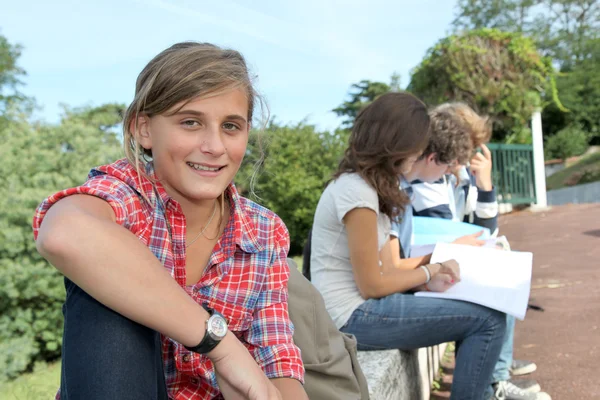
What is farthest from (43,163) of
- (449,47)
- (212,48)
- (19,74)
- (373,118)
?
(19,74)

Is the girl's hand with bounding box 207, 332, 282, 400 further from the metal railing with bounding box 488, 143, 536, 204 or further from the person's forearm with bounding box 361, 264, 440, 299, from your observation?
the metal railing with bounding box 488, 143, 536, 204

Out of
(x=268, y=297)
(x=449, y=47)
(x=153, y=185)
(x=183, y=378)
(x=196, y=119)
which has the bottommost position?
(x=183, y=378)

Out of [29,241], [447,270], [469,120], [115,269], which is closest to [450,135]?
[469,120]

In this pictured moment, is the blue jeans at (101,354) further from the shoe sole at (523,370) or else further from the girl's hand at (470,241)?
the shoe sole at (523,370)

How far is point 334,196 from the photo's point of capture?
2678 millimetres

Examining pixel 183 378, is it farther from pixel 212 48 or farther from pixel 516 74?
pixel 516 74

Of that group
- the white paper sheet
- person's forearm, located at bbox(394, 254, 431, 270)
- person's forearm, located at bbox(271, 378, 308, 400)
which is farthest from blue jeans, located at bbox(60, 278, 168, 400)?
person's forearm, located at bbox(394, 254, 431, 270)

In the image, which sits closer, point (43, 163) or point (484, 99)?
point (43, 163)

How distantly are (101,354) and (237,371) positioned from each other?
32 cm

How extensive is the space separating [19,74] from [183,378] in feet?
66.3

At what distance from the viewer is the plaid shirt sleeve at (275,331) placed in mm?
1592

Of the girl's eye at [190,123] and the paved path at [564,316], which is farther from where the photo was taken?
the paved path at [564,316]

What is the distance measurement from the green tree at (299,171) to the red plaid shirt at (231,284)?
8.06 m

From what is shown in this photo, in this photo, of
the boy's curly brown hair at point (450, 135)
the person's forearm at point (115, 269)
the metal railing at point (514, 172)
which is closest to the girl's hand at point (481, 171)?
the boy's curly brown hair at point (450, 135)
